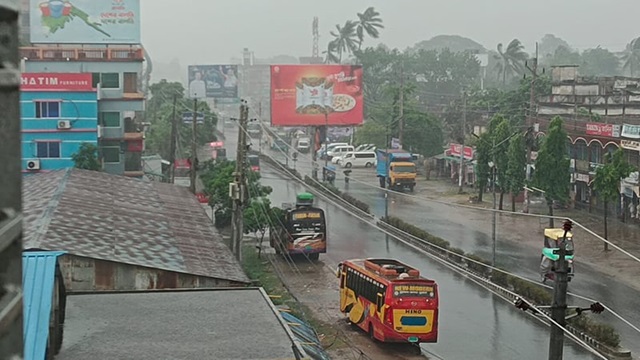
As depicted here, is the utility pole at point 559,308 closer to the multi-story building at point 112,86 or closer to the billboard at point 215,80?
the multi-story building at point 112,86

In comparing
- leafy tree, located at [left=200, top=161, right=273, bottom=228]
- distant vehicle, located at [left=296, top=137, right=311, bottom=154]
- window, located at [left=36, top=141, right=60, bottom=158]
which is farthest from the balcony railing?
distant vehicle, located at [left=296, top=137, right=311, bottom=154]

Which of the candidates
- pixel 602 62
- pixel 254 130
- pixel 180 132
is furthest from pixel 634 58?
pixel 180 132

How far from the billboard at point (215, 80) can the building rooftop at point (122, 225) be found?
4935 centimetres

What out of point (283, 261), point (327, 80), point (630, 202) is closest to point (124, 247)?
point (283, 261)

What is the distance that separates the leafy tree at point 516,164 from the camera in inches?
1192

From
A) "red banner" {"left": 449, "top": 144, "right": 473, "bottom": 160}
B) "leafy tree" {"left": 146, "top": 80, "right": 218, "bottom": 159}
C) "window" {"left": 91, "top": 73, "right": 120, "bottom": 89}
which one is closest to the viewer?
"window" {"left": 91, "top": 73, "right": 120, "bottom": 89}

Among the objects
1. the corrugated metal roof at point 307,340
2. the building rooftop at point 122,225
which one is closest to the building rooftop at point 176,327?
the corrugated metal roof at point 307,340

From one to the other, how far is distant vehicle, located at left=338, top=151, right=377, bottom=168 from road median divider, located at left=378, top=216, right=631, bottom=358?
1721 cm

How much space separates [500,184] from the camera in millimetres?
32062

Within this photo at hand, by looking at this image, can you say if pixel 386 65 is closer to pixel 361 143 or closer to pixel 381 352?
pixel 361 143

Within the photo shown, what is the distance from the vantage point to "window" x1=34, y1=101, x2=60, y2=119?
2936 centimetres

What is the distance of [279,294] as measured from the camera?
19.2m

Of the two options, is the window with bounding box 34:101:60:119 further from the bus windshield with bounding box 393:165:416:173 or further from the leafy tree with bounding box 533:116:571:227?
the leafy tree with bounding box 533:116:571:227

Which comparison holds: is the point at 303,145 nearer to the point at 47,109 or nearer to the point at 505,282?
the point at 47,109
